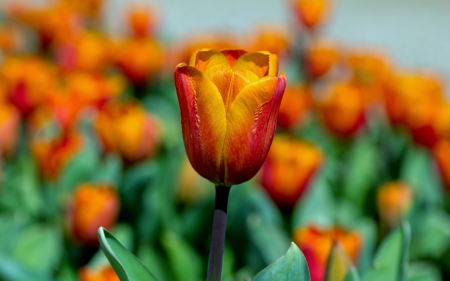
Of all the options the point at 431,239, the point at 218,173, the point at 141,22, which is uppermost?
the point at 218,173

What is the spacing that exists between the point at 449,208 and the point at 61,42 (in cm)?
123

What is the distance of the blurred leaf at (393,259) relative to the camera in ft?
2.45

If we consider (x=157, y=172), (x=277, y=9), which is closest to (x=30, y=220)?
(x=157, y=172)

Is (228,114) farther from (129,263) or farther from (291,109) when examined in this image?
(291,109)

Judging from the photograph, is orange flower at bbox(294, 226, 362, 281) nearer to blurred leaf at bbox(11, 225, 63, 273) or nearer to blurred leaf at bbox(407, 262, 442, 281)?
blurred leaf at bbox(407, 262, 442, 281)

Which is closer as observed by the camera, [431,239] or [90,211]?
[90,211]

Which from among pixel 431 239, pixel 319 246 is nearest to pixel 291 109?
pixel 431 239

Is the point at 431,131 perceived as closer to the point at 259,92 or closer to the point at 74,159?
the point at 74,159

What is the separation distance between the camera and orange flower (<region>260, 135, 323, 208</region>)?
3.72 feet

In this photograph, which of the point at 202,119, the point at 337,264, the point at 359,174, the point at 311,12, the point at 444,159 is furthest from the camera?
the point at 311,12

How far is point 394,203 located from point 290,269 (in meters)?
0.63

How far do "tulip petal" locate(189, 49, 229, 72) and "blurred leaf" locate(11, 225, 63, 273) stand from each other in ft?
1.88

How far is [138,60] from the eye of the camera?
1.69 metres

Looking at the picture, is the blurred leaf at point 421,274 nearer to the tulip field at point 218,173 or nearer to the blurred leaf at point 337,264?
the tulip field at point 218,173
